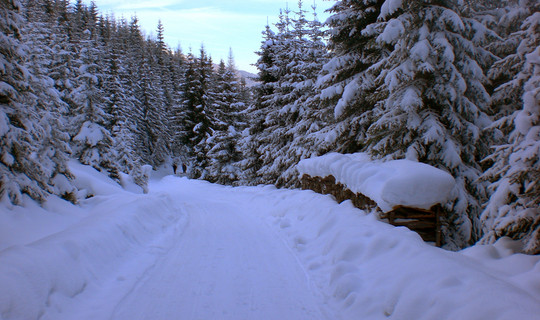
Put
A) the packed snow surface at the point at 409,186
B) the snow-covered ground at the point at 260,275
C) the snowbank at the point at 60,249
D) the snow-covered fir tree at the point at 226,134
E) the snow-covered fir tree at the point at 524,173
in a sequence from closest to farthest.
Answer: the snow-covered ground at the point at 260,275 → the snowbank at the point at 60,249 → the snow-covered fir tree at the point at 524,173 → the packed snow surface at the point at 409,186 → the snow-covered fir tree at the point at 226,134

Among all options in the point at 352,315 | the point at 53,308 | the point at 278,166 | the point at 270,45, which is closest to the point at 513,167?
the point at 352,315

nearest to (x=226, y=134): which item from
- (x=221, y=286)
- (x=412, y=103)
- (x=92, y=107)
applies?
(x=92, y=107)

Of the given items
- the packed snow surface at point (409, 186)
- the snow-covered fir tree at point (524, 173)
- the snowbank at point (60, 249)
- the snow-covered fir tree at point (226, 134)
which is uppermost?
the snow-covered fir tree at point (524, 173)

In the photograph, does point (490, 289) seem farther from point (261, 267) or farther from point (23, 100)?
point (23, 100)

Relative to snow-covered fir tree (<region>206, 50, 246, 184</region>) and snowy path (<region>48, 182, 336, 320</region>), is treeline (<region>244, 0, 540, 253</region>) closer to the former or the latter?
snowy path (<region>48, 182, 336, 320</region>)

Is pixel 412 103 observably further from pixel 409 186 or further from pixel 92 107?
pixel 92 107

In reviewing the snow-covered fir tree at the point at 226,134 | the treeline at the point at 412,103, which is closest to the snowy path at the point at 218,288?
the treeline at the point at 412,103

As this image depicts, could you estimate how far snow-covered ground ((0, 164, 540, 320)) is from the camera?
139 inches

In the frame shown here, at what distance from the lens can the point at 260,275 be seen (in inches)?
215

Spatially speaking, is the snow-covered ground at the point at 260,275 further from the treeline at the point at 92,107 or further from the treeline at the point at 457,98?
the treeline at the point at 92,107

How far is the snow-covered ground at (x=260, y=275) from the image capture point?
11.6 ft

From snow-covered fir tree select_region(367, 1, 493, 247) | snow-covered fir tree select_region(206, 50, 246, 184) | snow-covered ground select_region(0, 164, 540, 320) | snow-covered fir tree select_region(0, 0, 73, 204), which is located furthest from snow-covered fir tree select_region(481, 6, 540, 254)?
snow-covered fir tree select_region(206, 50, 246, 184)

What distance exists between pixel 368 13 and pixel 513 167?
9080mm

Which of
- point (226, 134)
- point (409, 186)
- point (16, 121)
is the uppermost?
point (409, 186)
